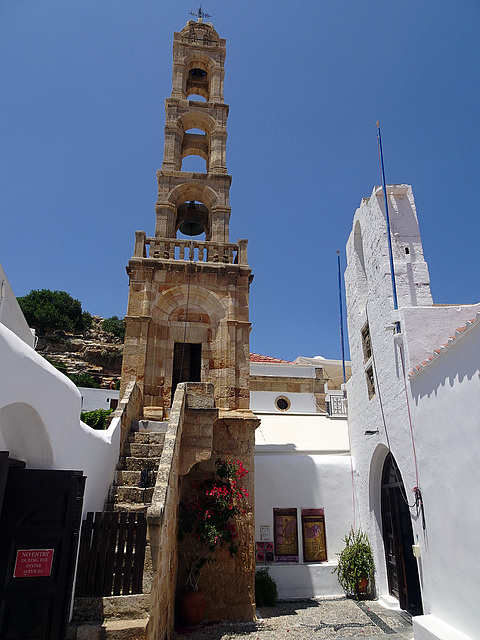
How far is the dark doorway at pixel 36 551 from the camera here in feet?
13.9

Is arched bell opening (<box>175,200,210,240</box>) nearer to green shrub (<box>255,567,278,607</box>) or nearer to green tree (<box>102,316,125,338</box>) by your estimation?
green shrub (<box>255,567,278,607</box>)

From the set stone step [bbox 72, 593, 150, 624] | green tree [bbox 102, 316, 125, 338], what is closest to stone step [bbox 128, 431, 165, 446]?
stone step [bbox 72, 593, 150, 624]

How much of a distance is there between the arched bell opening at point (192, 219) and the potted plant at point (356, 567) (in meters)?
9.26

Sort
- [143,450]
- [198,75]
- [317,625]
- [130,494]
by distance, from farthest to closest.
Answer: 1. [198,75]
2. [143,450]
3. [317,625]
4. [130,494]

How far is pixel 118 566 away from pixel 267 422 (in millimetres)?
9423

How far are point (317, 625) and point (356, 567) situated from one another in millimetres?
2171

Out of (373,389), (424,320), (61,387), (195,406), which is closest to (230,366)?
(195,406)

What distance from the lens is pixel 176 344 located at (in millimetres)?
11828

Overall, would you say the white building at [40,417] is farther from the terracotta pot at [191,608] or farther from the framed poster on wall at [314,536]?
the framed poster on wall at [314,536]

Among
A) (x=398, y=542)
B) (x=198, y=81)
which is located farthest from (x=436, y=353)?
(x=198, y=81)

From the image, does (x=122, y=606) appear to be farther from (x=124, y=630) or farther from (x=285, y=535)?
(x=285, y=535)

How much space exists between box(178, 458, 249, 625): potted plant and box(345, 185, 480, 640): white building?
10.4 feet

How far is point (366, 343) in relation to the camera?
1102cm

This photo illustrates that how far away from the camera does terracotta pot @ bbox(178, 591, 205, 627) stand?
7777mm
